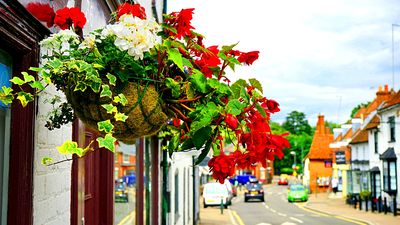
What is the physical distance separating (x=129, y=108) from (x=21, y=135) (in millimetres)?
550

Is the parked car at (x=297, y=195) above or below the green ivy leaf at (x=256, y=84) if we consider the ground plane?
below

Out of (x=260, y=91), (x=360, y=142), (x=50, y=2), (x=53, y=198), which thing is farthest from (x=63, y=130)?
(x=360, y=142)

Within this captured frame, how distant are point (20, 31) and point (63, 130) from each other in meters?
0.98

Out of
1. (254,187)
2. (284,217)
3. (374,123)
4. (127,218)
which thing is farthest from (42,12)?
(254,187)

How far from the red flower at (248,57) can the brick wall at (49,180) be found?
1.05 m

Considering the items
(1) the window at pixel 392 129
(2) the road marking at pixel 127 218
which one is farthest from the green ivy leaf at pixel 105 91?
(1) the window at pixel 392 129

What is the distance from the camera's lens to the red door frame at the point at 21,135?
2.52m

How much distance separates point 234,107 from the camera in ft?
8.30

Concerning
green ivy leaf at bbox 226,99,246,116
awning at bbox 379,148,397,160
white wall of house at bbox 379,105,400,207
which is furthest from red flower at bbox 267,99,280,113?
awning at bbox 379,148,397,160

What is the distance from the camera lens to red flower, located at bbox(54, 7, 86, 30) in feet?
8.14

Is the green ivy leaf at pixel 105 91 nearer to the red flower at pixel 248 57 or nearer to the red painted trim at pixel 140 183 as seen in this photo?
the red flower at pixel 248 57

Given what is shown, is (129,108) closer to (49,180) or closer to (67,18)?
(67,18)

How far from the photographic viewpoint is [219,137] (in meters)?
2.66

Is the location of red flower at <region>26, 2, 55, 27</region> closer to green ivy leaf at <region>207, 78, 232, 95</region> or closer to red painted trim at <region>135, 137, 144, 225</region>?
green ivy leaf at <region>207, 78, 232, 95</region>
